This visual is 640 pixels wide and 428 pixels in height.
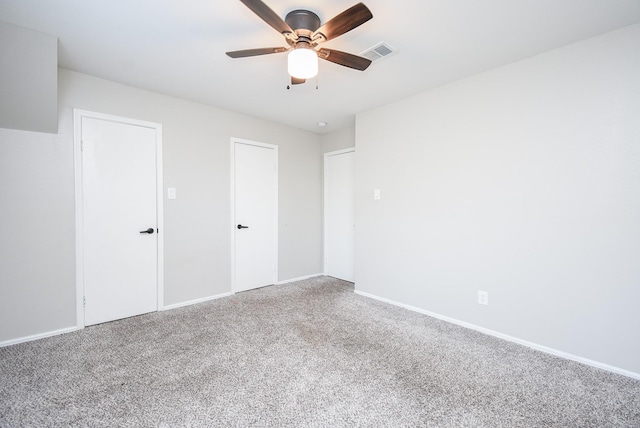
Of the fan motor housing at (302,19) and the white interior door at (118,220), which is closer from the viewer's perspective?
the fan motor housing at (302,19)

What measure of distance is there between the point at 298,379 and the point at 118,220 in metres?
2.43

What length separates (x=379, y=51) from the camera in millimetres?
2264

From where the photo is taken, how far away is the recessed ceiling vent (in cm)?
219

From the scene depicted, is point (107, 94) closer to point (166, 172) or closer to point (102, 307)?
point (166, 172)

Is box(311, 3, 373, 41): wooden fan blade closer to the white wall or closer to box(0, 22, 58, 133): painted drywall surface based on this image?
box(0, 22, 58, 133): painted drywall surface

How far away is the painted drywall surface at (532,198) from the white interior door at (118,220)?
9.18ft

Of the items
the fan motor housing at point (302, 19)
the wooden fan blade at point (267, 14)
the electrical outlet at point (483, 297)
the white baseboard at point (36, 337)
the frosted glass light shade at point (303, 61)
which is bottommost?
the white baseboard at point (36, 337)

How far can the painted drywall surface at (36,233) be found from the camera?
237 centimetres

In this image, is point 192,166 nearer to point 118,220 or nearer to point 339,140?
point 118,220

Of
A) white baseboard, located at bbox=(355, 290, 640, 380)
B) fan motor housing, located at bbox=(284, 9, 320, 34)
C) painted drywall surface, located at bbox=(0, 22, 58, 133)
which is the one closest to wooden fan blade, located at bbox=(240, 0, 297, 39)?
fan motor housing, located at bbox=(284, 9, 320, 34)

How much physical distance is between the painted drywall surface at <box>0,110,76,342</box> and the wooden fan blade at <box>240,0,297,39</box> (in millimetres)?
2332

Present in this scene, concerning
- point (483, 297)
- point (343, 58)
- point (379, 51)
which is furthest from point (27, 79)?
point (483, 297)

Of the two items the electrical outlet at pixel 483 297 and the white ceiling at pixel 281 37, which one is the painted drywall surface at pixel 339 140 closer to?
the white ceiling at pixel 281 37

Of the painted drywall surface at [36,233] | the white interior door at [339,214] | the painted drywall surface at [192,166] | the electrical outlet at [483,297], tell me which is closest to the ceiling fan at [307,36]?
the painted drywall surface at [192,166]
